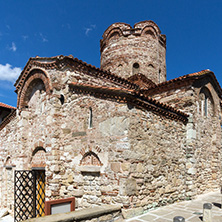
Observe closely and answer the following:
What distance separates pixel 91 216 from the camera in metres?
4.15

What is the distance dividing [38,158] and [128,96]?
4178mm

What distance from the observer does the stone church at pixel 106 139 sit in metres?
5.14

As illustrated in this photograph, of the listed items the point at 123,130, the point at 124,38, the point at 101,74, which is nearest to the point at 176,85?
the point at 101,74

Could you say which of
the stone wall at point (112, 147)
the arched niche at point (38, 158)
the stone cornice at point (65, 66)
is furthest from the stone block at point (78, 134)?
the stone cornice at point (65, 66)

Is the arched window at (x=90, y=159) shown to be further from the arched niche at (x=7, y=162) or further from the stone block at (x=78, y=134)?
the arched niche at (x=7, y=162)

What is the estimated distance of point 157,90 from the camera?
8586 millimetres

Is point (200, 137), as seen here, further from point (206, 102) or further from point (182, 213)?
point (182, 213)

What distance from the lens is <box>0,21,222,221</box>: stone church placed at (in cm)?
514

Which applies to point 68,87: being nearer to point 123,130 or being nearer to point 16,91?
point 123,130

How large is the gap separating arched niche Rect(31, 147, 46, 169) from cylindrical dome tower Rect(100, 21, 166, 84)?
698 cm

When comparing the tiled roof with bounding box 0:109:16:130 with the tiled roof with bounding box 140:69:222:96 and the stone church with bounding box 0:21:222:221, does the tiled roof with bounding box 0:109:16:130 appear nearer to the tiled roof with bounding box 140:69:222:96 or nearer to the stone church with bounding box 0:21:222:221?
the stone church with bounding box 0:21:222:221

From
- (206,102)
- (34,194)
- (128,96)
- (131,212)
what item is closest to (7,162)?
(34,194)

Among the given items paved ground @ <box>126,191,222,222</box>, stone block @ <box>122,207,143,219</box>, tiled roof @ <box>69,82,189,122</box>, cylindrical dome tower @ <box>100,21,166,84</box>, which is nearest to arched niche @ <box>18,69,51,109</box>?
tiled roof @ <box>69,82,189,122</box>

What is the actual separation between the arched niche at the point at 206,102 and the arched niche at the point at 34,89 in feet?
19.8
